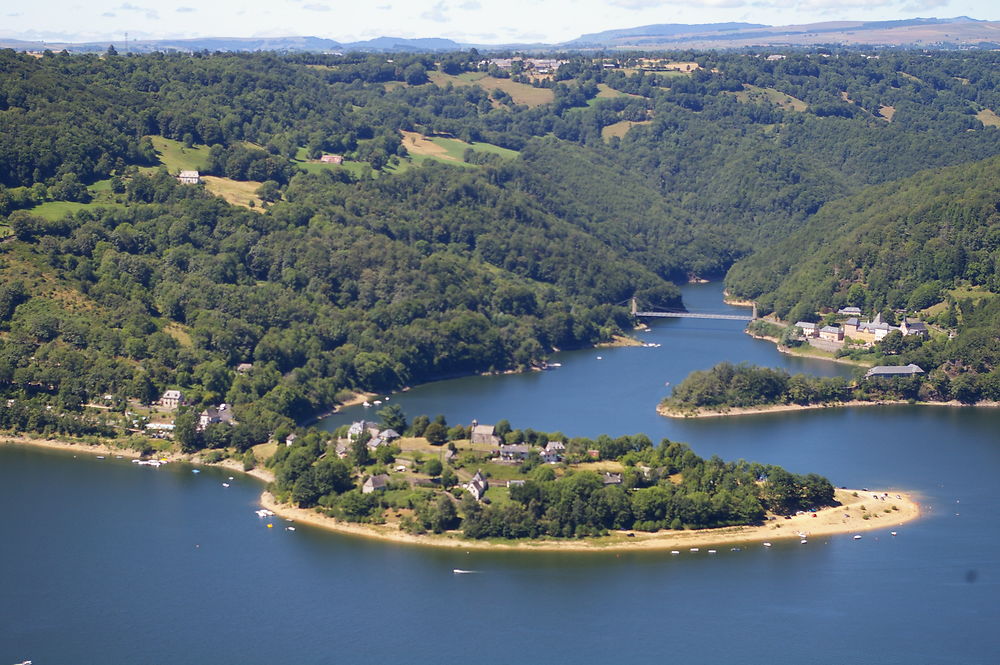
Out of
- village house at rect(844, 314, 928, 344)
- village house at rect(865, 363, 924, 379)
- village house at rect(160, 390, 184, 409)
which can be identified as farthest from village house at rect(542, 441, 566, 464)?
village house at rect(844, 314, 928, 344)

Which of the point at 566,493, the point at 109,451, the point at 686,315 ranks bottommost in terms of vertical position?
the point at 686,315

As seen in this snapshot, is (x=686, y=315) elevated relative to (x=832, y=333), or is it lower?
lower

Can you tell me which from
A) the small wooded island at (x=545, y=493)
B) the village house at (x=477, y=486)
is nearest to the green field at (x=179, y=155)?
the small wooded island at (x=545, y=493)

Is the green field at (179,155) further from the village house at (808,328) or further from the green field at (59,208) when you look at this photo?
the village house at (808,328)

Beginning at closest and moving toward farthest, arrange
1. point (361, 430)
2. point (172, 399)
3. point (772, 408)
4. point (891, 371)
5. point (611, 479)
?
point (611, 479) → point (361, 430) → point (172, 399) → point (772, 408) → point (891, 371)

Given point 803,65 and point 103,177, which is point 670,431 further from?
point 803,65

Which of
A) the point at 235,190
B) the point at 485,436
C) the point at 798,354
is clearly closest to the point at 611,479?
the point at 485,436

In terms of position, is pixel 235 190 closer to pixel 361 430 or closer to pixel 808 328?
pixel 808 328
